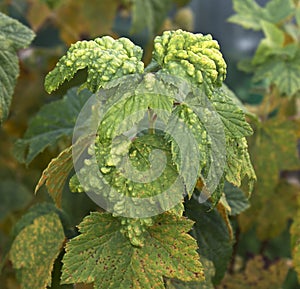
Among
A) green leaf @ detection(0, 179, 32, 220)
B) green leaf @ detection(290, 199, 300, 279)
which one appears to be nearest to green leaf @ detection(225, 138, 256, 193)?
green leaf @ detection(290, 199, 300, 279)

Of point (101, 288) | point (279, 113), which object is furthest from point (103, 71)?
point (279, 113)

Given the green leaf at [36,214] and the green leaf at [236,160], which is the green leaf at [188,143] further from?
the green leaf at [36,214]

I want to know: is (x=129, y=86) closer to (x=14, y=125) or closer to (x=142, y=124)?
(x=142, y=124)

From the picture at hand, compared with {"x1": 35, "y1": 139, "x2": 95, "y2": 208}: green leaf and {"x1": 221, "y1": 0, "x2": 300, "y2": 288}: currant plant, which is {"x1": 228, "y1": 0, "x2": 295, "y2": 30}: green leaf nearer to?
{"x1": 221, "y1": 0, "x2": 300, "y2": 288}: currant plant

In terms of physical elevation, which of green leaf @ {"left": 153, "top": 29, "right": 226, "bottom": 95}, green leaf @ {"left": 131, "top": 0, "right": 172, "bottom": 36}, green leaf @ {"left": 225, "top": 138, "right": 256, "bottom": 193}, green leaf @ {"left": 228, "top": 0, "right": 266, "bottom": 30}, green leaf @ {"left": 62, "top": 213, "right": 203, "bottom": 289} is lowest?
green leaf @ {"left": 62, "top": 213, "right": 203, "bottom": 289}

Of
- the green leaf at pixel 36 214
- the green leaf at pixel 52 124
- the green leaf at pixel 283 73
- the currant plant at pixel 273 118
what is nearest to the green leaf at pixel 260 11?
the currant plant at pixel 273 118
